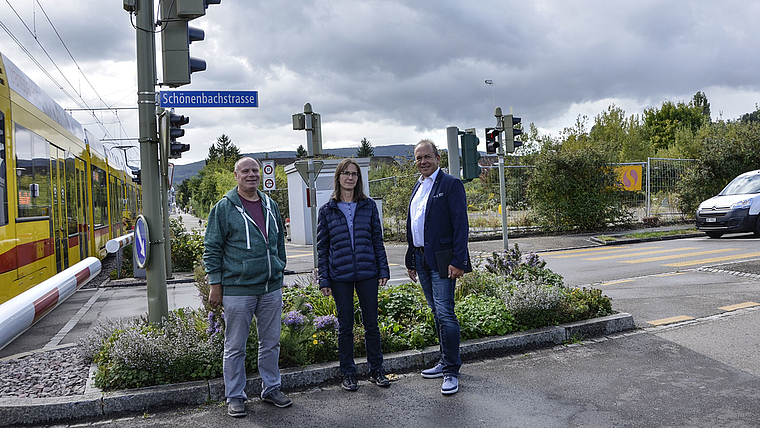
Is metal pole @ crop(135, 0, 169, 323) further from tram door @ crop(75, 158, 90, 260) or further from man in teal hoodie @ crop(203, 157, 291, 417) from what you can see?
tram door @ crop(75, 158, 90, 260)

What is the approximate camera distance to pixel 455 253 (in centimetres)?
458

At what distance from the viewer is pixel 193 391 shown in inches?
179

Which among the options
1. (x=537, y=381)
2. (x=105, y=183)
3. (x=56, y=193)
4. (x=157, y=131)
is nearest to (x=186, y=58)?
(x=157, y=131)

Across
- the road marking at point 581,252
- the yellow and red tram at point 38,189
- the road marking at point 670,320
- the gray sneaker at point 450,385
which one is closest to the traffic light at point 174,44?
the yellow and red tram at point 38,189

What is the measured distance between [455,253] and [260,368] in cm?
179

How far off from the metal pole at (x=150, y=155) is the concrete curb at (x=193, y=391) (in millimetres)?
1028

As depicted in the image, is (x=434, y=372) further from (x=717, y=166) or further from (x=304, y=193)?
(x=717, y=166)

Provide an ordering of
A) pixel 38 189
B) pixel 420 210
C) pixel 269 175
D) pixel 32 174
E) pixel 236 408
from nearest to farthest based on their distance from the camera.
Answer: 1. pixel 236 408
2. pixel 420 210
3. pixel 32 174
4. pixel 38 189
5. pixel 269 175

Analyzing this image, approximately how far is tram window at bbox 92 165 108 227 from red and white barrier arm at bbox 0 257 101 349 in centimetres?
1254

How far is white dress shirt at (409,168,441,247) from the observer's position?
4777mm

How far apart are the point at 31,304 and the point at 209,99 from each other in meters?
6.17

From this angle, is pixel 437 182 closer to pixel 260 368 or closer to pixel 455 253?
pixel 455 253

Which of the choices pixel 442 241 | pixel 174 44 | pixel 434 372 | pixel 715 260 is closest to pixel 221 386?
pixel 434 372

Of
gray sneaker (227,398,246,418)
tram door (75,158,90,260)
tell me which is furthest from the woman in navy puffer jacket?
tram door (75,158,90,260)
